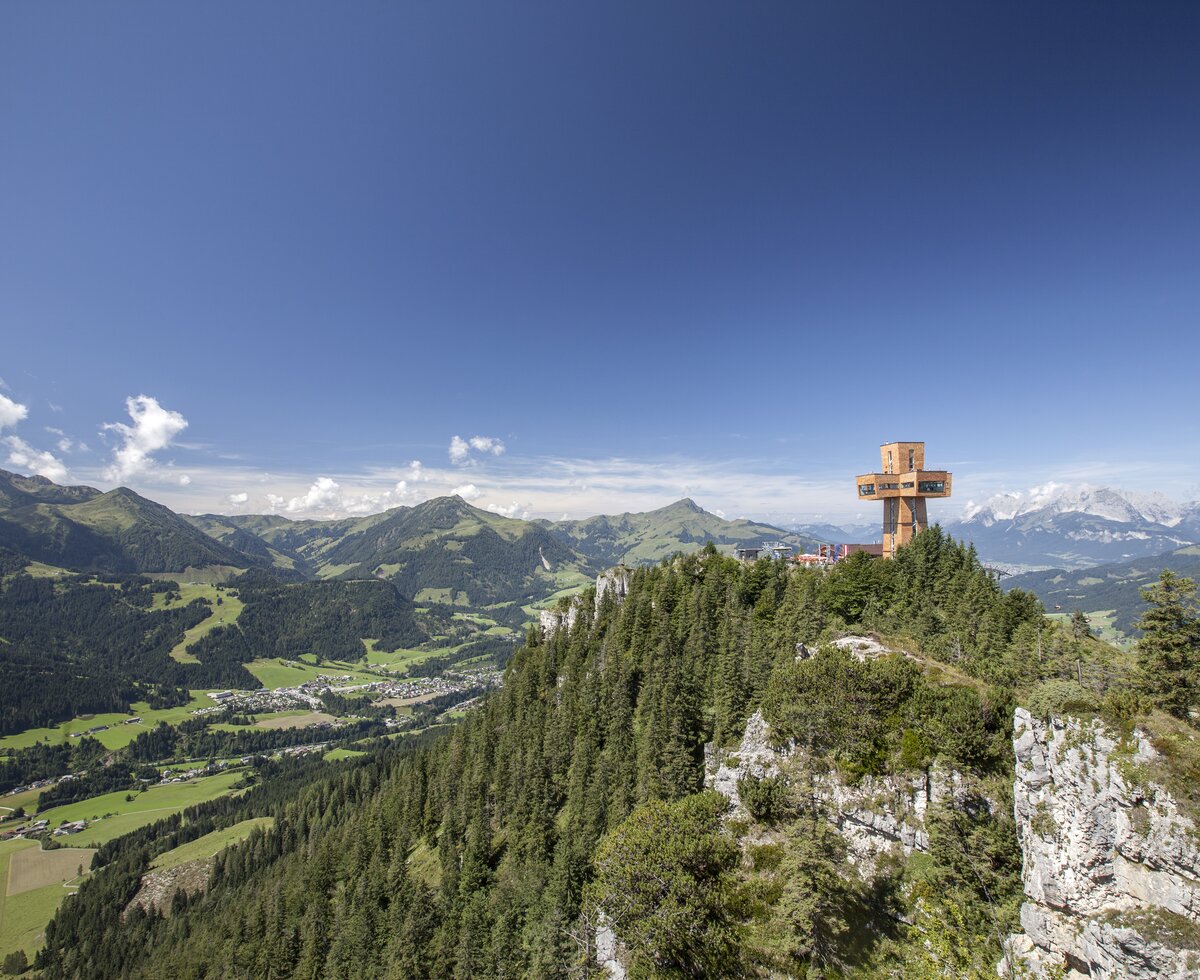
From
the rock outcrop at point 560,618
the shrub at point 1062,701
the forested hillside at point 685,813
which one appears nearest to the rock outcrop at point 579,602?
the rock outcrop at point 560,618

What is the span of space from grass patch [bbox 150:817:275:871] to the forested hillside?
101ft

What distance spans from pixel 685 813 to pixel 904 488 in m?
75.4

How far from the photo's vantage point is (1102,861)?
1083 inches

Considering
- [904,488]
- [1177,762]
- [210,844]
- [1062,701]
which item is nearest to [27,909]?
[210,844]

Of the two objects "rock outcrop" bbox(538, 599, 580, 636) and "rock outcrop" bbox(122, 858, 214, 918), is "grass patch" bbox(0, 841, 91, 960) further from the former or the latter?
"rock outcrop" bbox(538, 599, 580, 636)

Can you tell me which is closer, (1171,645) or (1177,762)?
(1177,762)

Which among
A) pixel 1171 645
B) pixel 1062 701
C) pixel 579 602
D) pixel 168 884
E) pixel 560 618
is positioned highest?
pixel 1171 645

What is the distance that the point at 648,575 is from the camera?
4395 inches

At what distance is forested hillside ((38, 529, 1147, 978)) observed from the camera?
36250 millimetres

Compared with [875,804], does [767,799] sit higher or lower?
lower

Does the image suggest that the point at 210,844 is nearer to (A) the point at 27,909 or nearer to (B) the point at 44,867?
(A) the point at 27,909

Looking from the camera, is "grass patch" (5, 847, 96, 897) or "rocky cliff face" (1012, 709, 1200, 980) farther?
"grass patch" (5, 847, 96, 897)

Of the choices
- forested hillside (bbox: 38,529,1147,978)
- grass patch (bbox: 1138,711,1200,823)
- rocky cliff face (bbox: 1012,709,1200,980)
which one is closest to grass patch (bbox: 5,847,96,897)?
forested hillside (bbox: 38,529,1147,978)

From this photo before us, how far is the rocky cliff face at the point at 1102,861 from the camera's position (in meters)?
24.5
